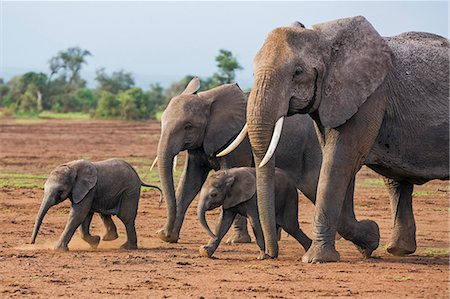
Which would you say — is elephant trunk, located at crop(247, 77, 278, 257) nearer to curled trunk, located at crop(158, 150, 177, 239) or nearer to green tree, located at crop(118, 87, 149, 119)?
curled trunk, located at crop(158, 150, 177, 239)

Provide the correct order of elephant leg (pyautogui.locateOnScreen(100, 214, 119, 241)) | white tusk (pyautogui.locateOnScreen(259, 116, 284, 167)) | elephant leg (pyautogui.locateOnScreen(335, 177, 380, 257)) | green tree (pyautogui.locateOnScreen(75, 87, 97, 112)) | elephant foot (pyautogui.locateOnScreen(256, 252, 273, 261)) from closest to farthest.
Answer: white tusk (pyautogui.locateOnScreen(259, 116, 284, 167)), elephant foot (pyautogui.locateOnScreen(256, 252, 273, 261)), elephant leg (pyautogui.locateOnScreen(335, 177, 380, 257)), elephant leg (pyautogui.locateOnScreen(100, 214, 119, 241)), green tree (pyautogui.locateOnScreen(75, 87, 97, 112))

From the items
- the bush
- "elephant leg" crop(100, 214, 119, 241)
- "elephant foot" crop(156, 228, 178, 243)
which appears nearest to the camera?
"elephant foot" crop(156, 228, 178, 243)

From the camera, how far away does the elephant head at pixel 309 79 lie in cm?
945

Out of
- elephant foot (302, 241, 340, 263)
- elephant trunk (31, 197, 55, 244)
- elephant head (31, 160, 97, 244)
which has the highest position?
elephant head (31, 160, 97, 244)

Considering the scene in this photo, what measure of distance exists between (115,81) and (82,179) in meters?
58.4

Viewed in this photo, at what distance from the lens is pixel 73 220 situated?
11055 millimetres

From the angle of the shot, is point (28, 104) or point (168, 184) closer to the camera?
point (168, 184)

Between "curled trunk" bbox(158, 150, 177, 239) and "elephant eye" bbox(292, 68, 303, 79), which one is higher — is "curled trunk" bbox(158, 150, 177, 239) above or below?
below

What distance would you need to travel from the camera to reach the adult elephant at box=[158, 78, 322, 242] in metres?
11.9

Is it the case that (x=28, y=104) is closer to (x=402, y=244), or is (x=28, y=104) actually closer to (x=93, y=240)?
(x=93, y=240)

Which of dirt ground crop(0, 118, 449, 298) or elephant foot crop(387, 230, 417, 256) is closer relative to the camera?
dirt ground crop(0, 118, 449, 298)

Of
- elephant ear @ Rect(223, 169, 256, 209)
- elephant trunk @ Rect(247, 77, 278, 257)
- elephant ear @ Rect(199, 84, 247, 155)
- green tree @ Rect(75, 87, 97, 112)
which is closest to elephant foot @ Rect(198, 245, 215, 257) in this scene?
elephant ear @ Rect(223, 169, 256, 209)

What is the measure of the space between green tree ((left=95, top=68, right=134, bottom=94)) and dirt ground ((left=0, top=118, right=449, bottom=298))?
165 ft

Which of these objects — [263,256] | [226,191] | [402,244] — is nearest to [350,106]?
[226,191]
